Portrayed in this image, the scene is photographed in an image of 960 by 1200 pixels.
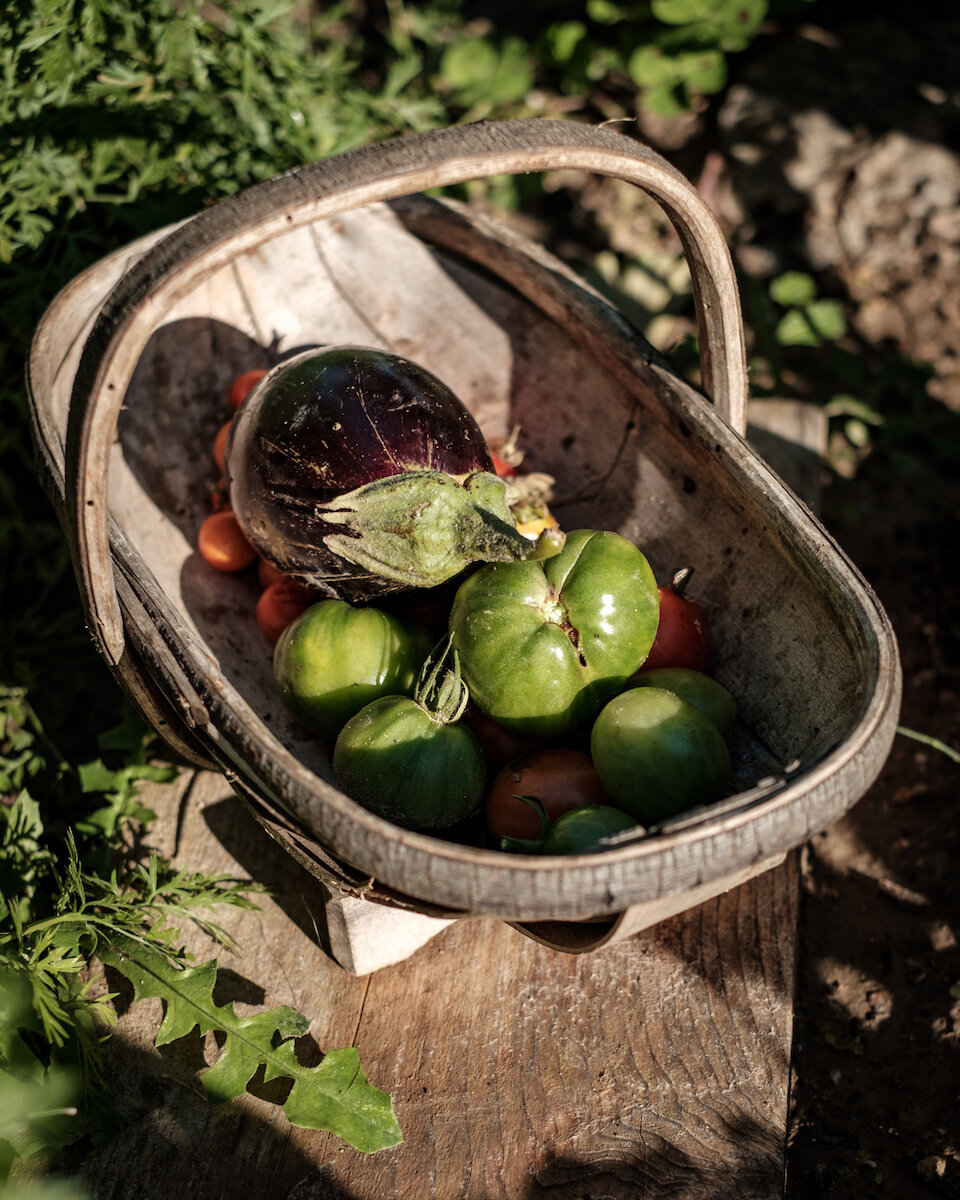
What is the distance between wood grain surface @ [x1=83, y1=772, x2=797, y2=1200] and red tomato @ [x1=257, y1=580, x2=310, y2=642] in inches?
21.9

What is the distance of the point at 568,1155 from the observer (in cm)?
168

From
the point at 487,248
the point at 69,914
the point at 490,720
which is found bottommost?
the point at 69,914

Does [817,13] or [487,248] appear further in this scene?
[817,13]

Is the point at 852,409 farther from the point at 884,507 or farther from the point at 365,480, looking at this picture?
the point at 365,480

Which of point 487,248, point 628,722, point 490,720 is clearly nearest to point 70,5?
point 487,248

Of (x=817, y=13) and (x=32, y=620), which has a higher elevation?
(x=817, y=13)

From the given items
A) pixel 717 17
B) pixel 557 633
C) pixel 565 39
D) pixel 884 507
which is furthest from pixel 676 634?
pixel 565 39

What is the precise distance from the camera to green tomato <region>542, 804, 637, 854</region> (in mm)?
1496

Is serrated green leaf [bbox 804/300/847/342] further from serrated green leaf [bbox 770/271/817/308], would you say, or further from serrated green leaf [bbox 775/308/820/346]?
serrated green leaf [bbox 770/271/817/308]

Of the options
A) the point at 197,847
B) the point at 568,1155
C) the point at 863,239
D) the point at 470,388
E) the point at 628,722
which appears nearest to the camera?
the point at 628,722

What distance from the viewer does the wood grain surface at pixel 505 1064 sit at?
1.66m

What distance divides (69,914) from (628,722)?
1.13m

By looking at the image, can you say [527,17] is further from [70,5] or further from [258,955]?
[258,955]

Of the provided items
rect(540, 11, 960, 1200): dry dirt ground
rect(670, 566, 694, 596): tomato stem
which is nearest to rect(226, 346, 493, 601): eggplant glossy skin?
rect(670, 566, 694, 596): tomato stem
